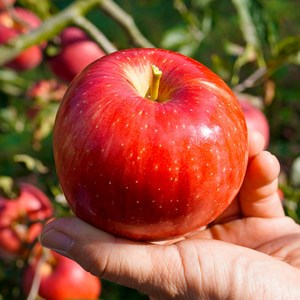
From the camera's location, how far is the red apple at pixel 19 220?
155 centimetres

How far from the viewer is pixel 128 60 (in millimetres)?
930

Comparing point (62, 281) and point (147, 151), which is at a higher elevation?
point (147, 151)

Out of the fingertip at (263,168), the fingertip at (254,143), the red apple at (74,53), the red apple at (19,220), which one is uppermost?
the fingertip at (254,143)

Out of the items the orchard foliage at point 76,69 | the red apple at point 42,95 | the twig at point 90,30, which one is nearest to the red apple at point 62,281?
the orchard foliage at point 76,69

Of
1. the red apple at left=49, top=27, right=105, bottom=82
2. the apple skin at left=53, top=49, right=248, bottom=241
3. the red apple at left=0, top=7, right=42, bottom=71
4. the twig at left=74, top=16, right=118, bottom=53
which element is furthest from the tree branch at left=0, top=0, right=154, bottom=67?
the apple skin at left=53, top=49, right=248, bottom=241

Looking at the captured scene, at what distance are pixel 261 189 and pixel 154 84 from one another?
15.0 inches

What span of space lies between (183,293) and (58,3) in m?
1.63

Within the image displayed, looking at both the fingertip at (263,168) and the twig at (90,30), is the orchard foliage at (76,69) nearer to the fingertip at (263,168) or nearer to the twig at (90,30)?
the twig at (90,30)

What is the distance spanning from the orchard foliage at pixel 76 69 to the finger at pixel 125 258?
439mm

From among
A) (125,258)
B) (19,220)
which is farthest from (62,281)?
(125,258)

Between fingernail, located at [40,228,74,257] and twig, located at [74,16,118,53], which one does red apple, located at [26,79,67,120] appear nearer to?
twig, located at [74,16,118,53]

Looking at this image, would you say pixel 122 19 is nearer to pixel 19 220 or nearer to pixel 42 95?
pixel 42 95

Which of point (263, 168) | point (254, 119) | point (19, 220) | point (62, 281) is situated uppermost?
point (263, 168)

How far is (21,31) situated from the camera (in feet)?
5.85
